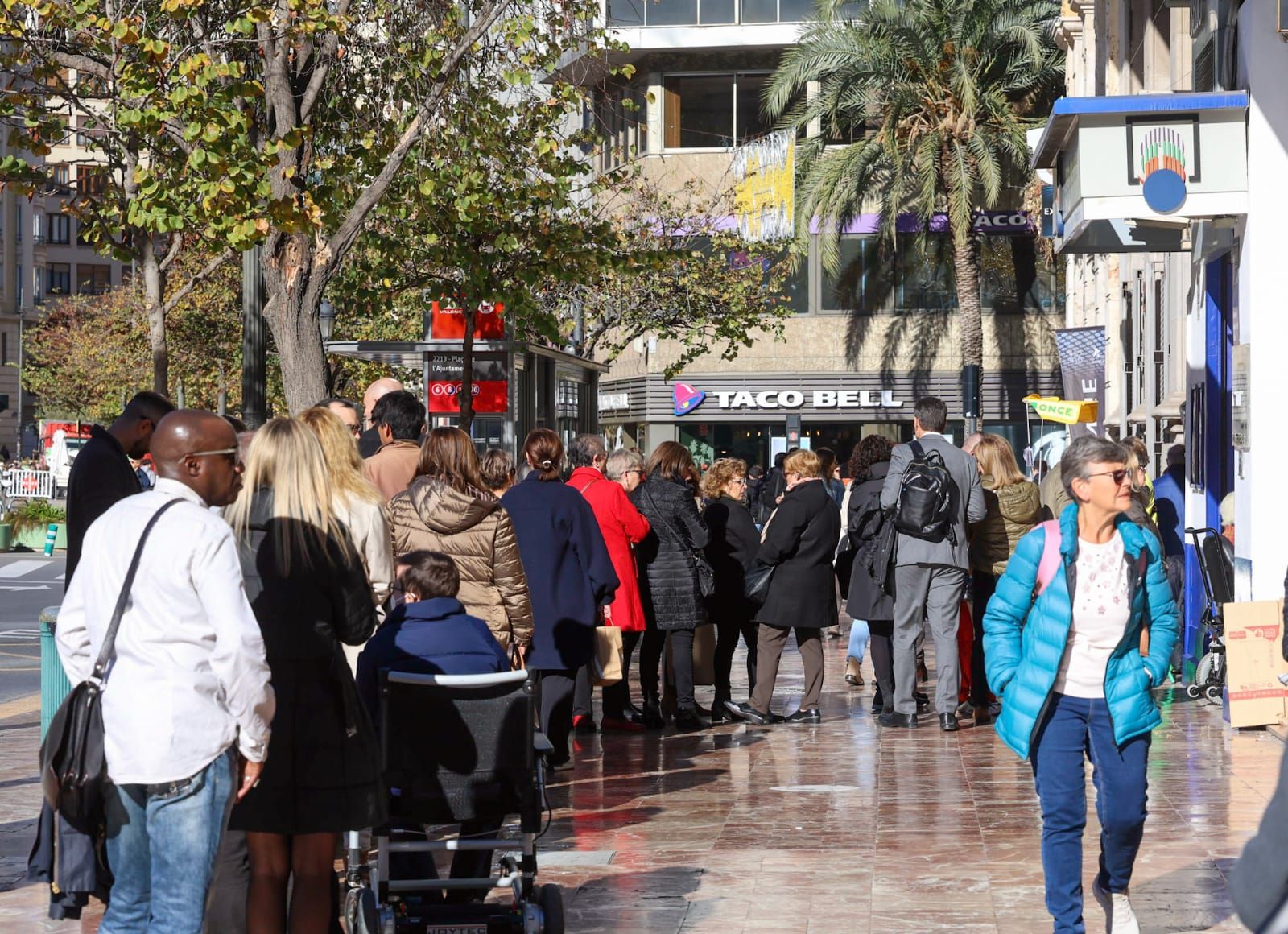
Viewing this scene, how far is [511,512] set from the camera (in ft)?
33.1

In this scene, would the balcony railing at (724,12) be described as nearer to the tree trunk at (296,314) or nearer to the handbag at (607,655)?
the tree trunk at (296,314)

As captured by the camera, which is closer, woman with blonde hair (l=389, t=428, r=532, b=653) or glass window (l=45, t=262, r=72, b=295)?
woman with blonde hair (l=389, t=428, r=532, b=653)

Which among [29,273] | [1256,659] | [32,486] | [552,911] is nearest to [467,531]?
[552,911]

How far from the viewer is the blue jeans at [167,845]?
4.68 meters

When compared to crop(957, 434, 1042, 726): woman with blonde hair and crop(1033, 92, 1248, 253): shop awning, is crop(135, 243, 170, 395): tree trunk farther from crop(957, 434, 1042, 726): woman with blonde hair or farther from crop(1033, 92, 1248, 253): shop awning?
crop(1033, 92, 1248, 253): shop awning

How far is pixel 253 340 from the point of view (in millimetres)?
12789

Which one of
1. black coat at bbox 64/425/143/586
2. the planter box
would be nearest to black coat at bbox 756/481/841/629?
black coat at bbox 64/425/143/586

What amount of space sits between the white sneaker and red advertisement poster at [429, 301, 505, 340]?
14662 mm

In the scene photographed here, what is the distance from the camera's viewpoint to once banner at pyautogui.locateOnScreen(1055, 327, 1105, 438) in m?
21.8

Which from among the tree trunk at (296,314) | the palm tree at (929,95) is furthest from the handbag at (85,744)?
the palm tree at (929,95)

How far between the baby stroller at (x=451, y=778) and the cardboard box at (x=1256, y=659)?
6.34m

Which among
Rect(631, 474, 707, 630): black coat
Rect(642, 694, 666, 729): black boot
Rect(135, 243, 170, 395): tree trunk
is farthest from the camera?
Rect(135, 243, 170, 395): tree trunk

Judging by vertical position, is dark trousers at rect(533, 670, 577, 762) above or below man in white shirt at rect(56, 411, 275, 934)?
below

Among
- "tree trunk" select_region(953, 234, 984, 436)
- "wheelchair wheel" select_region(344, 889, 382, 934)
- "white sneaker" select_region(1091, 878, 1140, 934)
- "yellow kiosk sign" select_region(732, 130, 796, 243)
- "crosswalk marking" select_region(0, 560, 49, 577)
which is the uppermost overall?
→ "yellow kiosk sign" select_region(732, 130, 796, 243)
